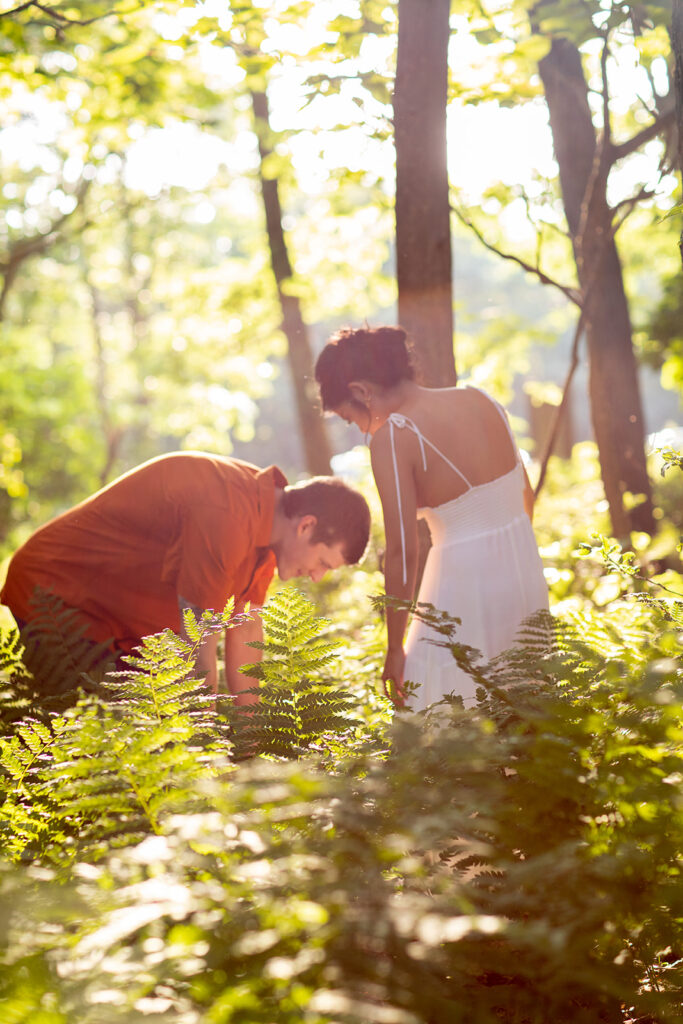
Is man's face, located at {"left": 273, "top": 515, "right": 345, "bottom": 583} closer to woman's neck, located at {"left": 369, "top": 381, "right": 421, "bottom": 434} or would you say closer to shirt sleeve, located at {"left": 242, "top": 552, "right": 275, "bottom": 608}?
shirt sleeve, located at {"left": 242, "top": 552, "right": 275, "bottom": 608}

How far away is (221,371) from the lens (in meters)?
20.5

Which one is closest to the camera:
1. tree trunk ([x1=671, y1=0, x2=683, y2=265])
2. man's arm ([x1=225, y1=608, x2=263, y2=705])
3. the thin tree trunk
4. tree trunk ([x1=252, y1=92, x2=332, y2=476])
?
tree trunk ([x1=671, y1=0, x2=683, y2=265])

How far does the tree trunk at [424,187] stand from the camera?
4.20 metres

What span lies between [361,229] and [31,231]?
17296 millimetres

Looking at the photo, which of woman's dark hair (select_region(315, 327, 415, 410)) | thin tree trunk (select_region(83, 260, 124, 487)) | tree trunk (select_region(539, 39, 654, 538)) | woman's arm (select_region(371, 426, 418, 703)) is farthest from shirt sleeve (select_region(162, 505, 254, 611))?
thin tree trunk (select_region(83, 260, 124, 487))

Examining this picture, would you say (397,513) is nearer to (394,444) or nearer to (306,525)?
(394,444)

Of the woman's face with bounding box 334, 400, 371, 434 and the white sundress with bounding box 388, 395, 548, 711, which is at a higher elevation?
the woman's face with bounding box 334, 400, 371, 434

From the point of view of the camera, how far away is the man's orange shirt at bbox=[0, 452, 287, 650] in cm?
356

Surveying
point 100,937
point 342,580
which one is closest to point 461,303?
point 342,580

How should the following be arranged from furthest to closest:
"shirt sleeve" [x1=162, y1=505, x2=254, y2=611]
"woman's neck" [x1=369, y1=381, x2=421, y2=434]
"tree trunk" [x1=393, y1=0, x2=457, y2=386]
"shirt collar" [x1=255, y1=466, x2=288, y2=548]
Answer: "tree trunk" [x1=393, y1=0, x2=457, y2=386], "shirt collar" [x1=255, y1=466, x2=288, y2=548], "woman's neck" [x1=369, y1=381, x2=421, y2=434], "shirt sleeve" [x1=162, y1=505, x2=254, y2=611]

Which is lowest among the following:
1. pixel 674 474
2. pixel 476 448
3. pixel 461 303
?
pixel 674 474

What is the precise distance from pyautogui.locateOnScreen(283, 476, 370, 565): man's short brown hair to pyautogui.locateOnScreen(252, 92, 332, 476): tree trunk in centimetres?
689

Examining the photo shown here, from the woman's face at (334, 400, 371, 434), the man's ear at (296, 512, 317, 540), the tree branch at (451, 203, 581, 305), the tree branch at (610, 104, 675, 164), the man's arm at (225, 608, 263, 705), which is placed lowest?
the man's arm at (225, 608, 263, 705)

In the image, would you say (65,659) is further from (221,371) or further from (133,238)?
(133,238)
